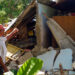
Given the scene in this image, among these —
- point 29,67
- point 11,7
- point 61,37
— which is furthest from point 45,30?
point 11,7

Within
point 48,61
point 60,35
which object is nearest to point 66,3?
point 60,35

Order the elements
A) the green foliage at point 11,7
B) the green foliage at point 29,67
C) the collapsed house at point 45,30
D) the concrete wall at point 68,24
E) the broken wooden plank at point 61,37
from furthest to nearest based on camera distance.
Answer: the green foliage at point 11,7 < the concrete wall at point 68,24 < the collapsed house at point 45,30 < the broken wooden plank at point 61,37 < the green foliage at point 29,67

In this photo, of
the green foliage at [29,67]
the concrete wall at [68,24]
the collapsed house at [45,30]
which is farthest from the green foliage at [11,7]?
the green foliage at [29,67]

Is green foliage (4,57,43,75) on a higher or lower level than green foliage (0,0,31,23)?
lower

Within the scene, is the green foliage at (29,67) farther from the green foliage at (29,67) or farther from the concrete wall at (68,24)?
the concrete wall at (68,24)

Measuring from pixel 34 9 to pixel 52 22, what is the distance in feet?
3.25

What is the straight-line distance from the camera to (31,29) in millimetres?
8680

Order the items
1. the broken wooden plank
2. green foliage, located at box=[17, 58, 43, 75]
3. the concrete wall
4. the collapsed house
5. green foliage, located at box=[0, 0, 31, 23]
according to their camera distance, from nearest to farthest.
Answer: green foliage, located at box=[17, 58, 43, 75]
the broken wooden plank
the collapsed house
the concrete wall
green foliage, located at box=[0, 0, 31, 23]

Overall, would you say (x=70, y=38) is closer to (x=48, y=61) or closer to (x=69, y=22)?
(x=69, y=22)

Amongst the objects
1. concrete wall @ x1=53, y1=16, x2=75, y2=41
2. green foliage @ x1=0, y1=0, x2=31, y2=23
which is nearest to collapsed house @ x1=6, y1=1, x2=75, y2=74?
concrete wall @ x1=53, y1=16, x2=75, y2=41

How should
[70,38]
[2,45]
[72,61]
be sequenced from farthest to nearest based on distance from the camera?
[70,38], [72,61], [2,45]

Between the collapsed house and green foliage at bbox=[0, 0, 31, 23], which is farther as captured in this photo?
green foliage at bbox=[0, 0, 31, 23]

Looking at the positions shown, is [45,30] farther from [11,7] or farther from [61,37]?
[11,7]

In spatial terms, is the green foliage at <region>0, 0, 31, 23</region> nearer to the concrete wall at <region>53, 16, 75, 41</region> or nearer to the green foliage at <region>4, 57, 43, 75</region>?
the concrete wall at <region>53, 16, 75, 41</region>
